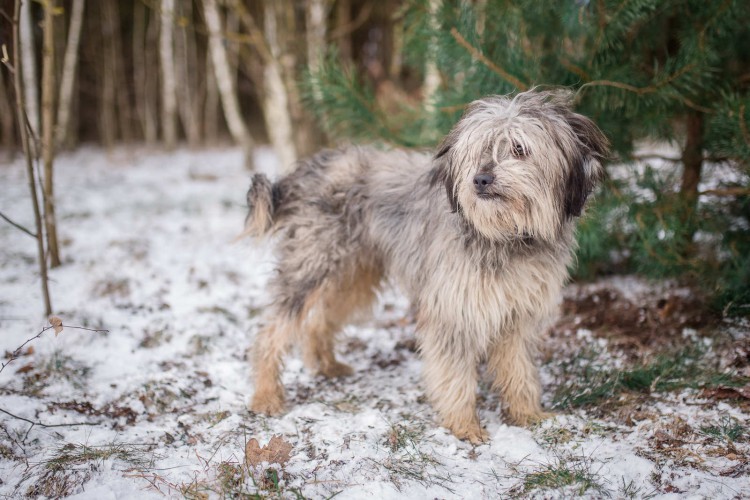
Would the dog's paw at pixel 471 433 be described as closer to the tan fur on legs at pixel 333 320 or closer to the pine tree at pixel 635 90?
the tan fur on legs at pixel 333 320

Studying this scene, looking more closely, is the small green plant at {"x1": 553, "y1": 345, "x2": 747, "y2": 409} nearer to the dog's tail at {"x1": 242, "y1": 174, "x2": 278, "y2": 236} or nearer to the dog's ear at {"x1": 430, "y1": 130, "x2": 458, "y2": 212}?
the dog's ear at {"x1": 430, "y1": 130, "x2": 458, "y2": 212}

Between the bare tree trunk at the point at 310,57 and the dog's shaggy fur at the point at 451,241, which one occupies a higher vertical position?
the bare tree trunk at the point at 310,57

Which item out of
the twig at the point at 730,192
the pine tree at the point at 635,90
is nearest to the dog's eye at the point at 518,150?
the pine tree at the point at 635,90

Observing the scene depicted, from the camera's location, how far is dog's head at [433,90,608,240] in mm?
2828

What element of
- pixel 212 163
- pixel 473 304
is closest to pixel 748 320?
pixel 473 304

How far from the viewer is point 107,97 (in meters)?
12.7

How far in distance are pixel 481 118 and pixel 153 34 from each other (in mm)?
15111

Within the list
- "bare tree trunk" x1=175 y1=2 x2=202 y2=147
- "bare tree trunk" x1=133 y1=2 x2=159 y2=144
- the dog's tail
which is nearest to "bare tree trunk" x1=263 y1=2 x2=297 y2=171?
the dog's tail

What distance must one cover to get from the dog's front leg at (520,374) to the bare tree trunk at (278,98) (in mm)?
4735

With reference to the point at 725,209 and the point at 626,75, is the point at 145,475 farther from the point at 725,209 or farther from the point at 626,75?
the point at 725,209

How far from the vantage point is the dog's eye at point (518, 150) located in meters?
2.87

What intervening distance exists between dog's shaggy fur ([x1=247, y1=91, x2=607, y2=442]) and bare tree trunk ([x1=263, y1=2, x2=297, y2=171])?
12.1 feet

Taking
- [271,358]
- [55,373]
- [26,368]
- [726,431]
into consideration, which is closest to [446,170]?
[271,358]

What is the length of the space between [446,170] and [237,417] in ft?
6.67
